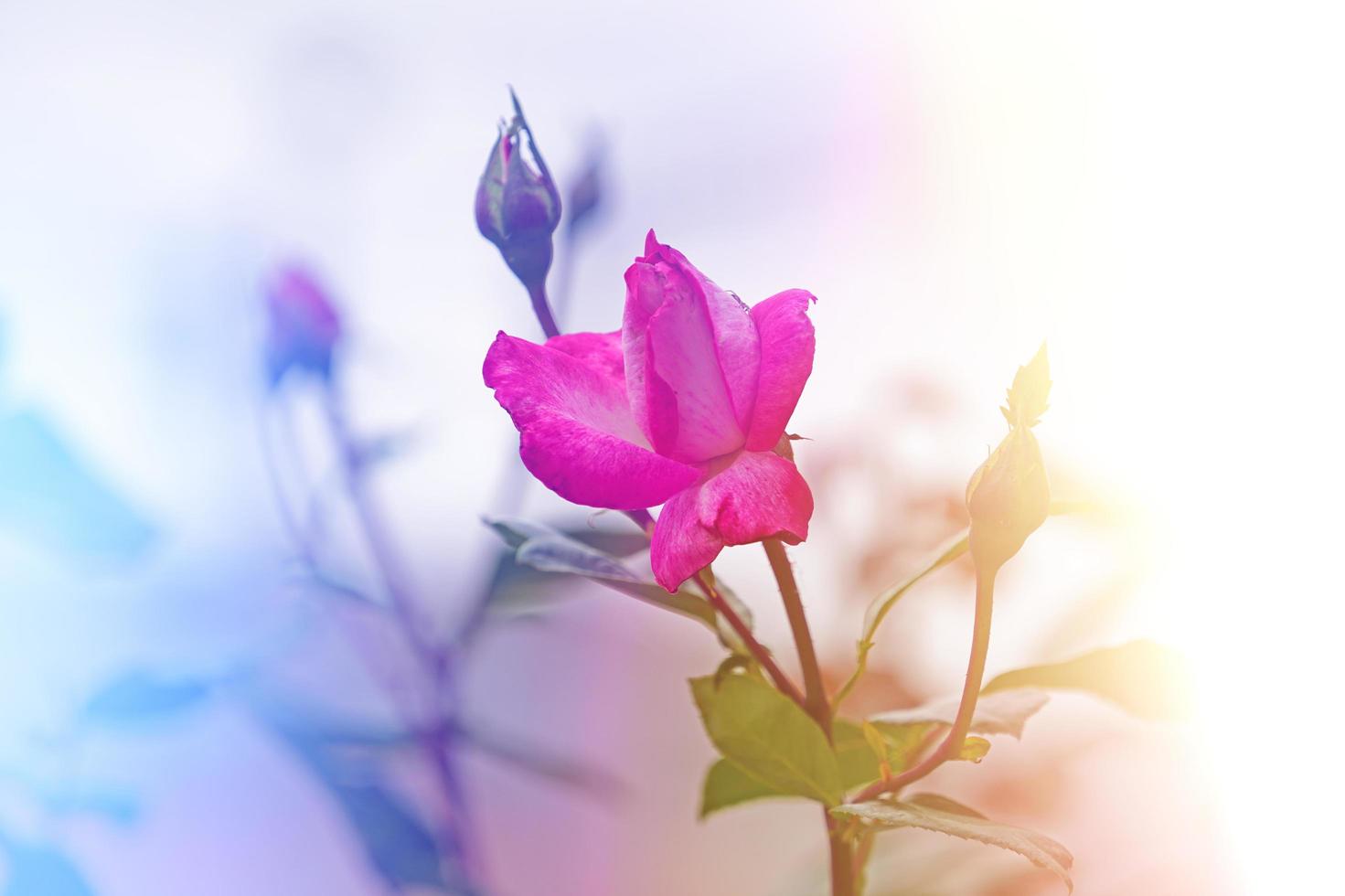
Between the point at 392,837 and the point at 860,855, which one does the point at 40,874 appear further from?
the point at 860,855

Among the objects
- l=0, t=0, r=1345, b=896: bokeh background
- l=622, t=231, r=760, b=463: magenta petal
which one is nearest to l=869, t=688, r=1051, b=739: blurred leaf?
l=622, t=231, r=760, b=463: magenta petal

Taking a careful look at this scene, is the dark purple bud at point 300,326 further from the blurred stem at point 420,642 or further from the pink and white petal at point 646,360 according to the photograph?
the pink and white petal at point 646,360

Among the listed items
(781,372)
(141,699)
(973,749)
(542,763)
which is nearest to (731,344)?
(781,372)

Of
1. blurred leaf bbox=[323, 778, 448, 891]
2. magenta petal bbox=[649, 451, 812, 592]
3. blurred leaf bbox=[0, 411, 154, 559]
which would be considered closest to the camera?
magenta petal bbox=[649, 451, 812, 592]

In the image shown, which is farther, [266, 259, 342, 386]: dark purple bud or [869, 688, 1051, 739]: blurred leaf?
[266, 259, 342, 386]: dark purple bud

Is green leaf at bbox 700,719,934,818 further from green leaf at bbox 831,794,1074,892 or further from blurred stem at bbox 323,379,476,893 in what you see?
blurred stem at bbox 323,379,476,893

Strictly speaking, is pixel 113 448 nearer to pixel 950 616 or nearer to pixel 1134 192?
pixel 950 616
